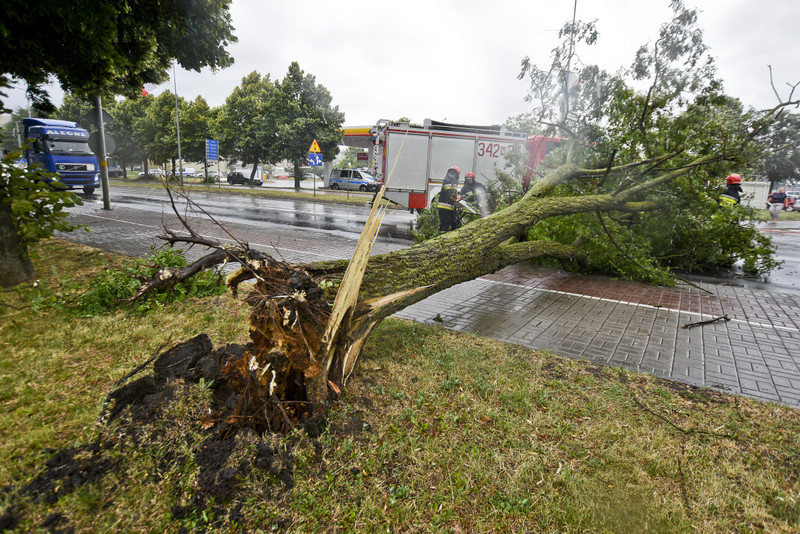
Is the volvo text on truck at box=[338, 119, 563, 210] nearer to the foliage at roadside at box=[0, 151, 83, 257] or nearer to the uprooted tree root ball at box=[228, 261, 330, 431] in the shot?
the foliage at roadside at box=[0, 151, 83, 257]

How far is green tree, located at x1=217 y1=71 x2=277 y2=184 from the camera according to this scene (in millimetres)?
30391

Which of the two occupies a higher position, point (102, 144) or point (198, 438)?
point (102, 144)

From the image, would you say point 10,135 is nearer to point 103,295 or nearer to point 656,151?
point 103,295

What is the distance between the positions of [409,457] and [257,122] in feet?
107

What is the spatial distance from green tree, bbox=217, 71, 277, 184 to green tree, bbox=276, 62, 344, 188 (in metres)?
0.81

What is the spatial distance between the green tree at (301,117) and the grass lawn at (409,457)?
29065mm

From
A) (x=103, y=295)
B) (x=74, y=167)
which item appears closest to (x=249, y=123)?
(x=74, y=167)

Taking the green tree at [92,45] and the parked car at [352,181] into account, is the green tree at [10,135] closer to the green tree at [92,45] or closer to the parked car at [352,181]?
the green tree at [92,45]

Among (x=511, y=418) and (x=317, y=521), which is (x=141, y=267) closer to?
(x=317, y=521)

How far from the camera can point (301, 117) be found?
30.3 m

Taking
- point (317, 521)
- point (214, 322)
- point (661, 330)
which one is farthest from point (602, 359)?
point (214, 322)

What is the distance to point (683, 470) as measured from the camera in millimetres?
2330

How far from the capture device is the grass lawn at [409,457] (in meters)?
1.94

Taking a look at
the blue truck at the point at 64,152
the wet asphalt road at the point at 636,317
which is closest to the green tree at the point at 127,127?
the blue truck at the point at 64,152
